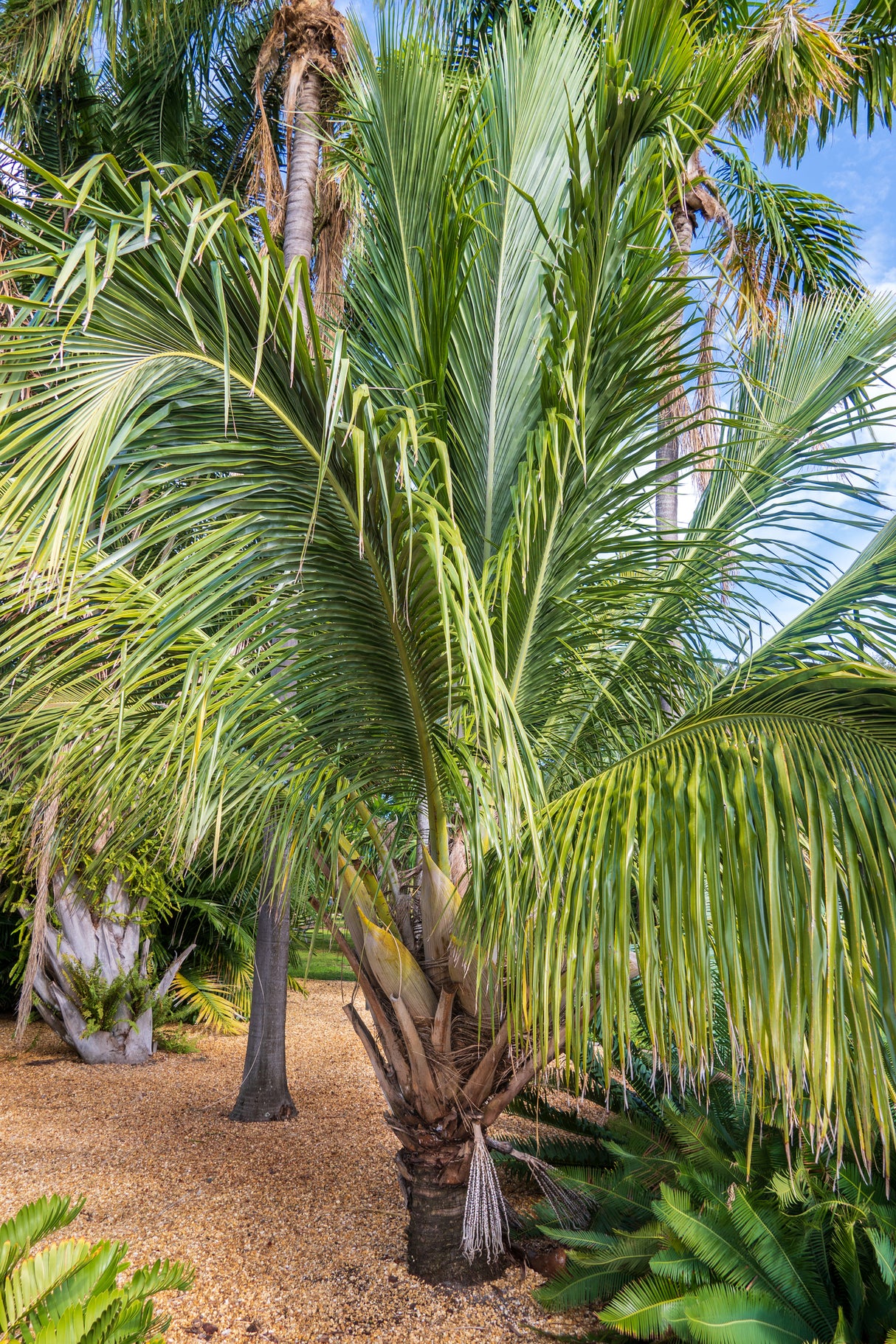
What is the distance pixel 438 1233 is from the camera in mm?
3035

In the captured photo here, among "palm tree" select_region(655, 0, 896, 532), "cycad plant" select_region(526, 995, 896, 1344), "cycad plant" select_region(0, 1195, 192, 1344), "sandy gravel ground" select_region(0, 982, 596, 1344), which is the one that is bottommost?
"sandy gravel ground" select_region(0, 982, 596, 1344)

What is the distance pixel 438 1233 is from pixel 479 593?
2520 millimetres

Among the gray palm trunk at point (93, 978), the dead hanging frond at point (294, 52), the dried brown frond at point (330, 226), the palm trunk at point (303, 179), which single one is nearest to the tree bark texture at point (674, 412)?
the palm trunk at point (303, 179)

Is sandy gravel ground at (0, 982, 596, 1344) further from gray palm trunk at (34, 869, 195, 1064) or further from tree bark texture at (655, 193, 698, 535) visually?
tree bark texture at (655, 193, 698, 535)

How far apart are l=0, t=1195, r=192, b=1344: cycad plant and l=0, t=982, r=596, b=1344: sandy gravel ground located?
895 millimetres

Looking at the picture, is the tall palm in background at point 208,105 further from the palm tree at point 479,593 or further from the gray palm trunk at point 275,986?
the palm tree at point 479,593

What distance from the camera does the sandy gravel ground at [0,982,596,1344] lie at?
2834mm

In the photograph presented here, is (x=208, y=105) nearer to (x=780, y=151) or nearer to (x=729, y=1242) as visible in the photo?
(x=780, y=151)

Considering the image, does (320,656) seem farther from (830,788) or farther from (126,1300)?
(126,1300)

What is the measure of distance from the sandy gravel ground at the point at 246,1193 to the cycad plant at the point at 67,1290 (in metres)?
0.89

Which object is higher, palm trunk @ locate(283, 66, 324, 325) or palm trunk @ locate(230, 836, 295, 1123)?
palm trunk @ locate(283, 66, 324, 325)

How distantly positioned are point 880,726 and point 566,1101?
4.01 metres

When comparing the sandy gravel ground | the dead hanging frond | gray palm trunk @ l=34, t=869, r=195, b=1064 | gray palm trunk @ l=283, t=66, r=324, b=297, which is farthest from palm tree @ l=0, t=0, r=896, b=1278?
gray palm trunk @ l=34, t=869, r=195, b=1064

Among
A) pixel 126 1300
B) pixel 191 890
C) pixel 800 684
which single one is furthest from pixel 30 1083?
pixel 800 684
